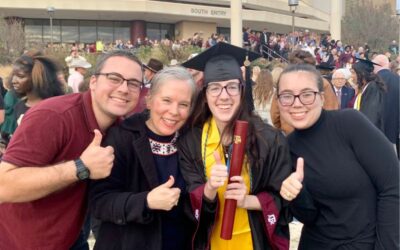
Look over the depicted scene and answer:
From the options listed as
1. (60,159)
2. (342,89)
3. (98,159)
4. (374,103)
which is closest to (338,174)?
(98,159)

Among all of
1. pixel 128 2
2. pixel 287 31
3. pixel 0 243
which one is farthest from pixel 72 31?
pixel 0 243

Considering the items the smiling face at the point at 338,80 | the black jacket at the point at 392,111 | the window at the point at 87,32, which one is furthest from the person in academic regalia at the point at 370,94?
the window at the point at 87,32

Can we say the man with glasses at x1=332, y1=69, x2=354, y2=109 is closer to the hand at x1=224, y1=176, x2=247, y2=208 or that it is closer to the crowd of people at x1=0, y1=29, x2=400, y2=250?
the crowd of people at x1=0, y1=29, x2=400, y2=250

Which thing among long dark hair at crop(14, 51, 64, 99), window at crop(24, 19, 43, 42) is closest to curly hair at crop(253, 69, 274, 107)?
long dark hair at crop(14, 51, 64, 99)

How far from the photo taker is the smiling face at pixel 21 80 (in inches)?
162

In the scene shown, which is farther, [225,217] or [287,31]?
[287,31]

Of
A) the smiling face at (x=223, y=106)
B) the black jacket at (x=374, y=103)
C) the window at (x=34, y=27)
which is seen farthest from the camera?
the window at (x=34, y=27)

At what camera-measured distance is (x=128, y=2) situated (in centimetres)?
3578

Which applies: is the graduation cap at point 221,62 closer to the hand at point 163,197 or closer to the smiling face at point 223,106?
the smiling face at point 223,106

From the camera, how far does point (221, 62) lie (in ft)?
8.79

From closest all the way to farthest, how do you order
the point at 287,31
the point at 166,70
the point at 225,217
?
the point at 225,217 → the point at 166,70 → the point at 287,31

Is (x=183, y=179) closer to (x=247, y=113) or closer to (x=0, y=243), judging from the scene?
(x=247, y=113)

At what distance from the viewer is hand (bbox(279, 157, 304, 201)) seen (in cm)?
225

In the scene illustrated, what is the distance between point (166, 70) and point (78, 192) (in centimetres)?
80
